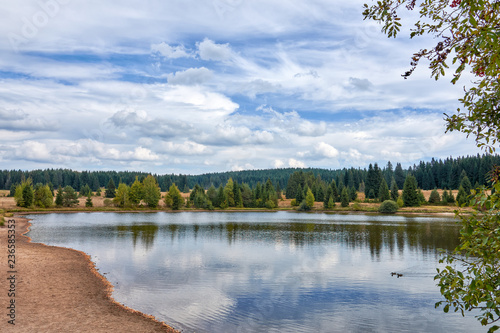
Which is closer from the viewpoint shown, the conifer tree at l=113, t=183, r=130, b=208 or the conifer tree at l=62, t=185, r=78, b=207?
the conifer tree at l=62, t=185, r=78, b=207

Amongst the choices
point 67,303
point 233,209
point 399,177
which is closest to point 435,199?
point 399,177

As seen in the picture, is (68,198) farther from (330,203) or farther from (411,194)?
(411,194)

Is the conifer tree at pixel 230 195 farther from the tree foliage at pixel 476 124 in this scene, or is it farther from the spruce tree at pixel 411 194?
the tree foliage at pixel 476 124

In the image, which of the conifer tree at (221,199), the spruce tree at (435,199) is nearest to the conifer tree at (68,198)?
the conifer tree at (221,199)

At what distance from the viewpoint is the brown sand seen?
1496cm

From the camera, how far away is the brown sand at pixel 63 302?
15.0 meters

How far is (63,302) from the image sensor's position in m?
18.1

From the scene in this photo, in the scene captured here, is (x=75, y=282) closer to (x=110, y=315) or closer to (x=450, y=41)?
(x=110, y=315)

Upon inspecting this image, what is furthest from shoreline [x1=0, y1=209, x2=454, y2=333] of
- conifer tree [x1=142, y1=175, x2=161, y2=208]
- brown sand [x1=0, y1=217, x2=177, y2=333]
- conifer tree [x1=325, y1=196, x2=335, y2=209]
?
conifer tree [x1=325, y1=196, x2=335, y2=209]

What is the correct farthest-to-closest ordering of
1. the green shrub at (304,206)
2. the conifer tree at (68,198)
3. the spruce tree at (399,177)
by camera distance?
the spruce tree at (399,177) → the green shrub at (304,206) → the conifer tree at (68,198)

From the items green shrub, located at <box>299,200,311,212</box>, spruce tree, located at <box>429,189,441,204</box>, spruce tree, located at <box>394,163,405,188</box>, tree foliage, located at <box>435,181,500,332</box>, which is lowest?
green shrub, located at <box>299,200,311,212</box>

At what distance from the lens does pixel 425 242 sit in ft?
149

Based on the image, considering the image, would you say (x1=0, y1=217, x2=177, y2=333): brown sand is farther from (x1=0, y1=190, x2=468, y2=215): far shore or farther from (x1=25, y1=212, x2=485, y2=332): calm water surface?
(x1=0, y1=190, x2=468, y2=215): far shore

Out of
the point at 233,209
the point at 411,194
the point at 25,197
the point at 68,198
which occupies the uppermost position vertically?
the point at 25,197
